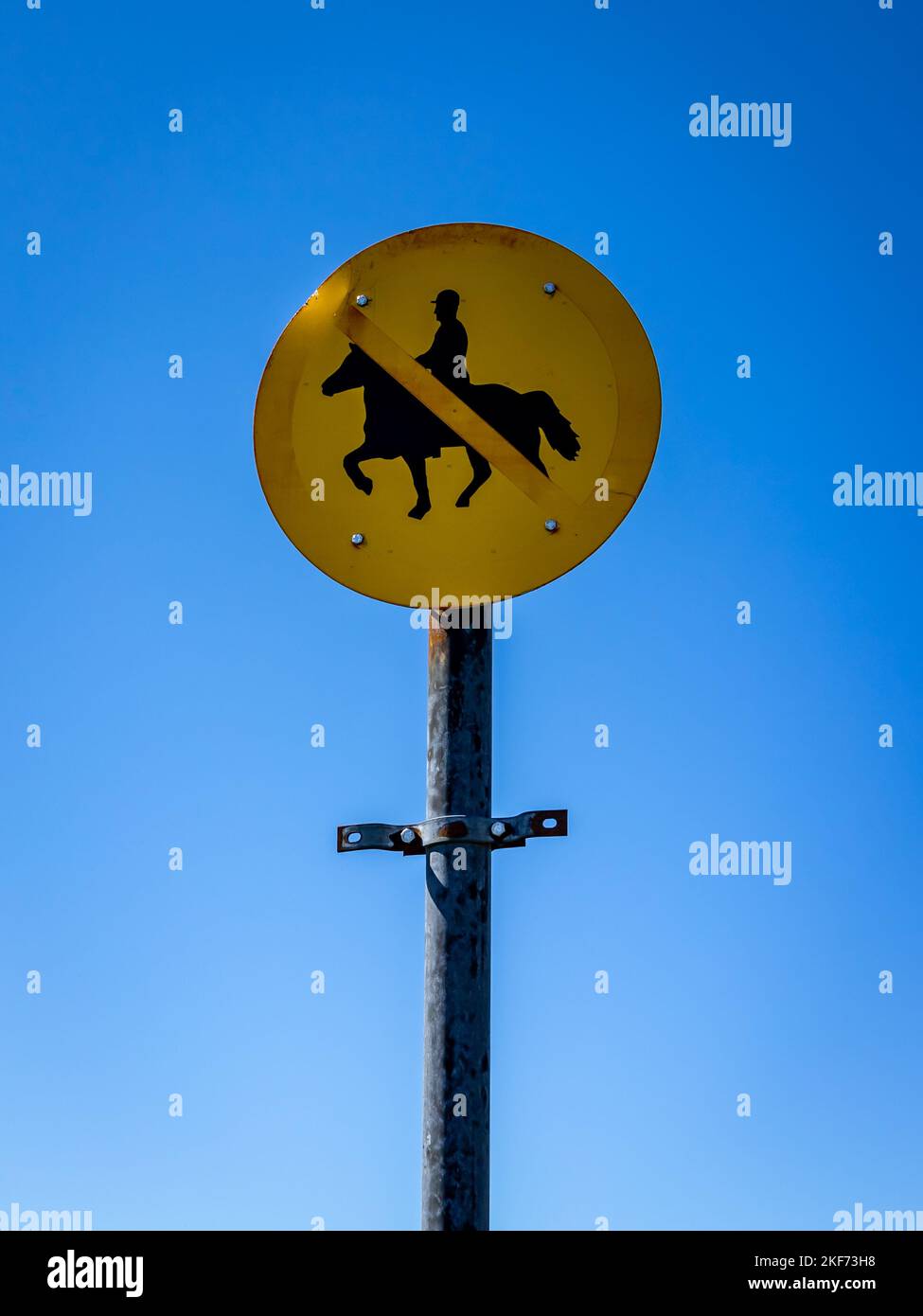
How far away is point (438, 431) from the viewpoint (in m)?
4.43

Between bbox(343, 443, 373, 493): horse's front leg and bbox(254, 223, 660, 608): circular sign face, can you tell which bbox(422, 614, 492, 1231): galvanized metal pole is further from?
bbox(343, 443, 373, 493): horse's front leg

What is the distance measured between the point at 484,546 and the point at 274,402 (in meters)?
0.73

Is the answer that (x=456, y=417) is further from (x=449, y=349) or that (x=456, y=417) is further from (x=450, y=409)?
(x=449, y=349)

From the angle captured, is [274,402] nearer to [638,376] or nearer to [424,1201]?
[638,376]

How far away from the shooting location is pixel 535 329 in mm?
4527

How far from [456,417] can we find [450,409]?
0.03 metres

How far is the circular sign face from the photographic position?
14.3ft

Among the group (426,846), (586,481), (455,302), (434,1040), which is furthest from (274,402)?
(434,1040)

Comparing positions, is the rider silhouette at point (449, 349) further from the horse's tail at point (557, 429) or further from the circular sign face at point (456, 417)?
the horse's tail at point (557, 429)

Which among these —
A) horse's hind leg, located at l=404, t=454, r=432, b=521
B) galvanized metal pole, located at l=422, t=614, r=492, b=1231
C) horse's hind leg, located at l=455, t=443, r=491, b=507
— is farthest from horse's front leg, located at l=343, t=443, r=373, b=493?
galvanized metal pole, located at l=422, t=614, r=492, b=1231

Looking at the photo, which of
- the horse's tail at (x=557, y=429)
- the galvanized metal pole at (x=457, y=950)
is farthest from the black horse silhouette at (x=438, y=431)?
the galvanized metal pole at (x=457, y=950)

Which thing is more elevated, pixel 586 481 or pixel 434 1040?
pixel 586 481

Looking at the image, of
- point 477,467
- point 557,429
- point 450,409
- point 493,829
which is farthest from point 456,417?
point 493,829
